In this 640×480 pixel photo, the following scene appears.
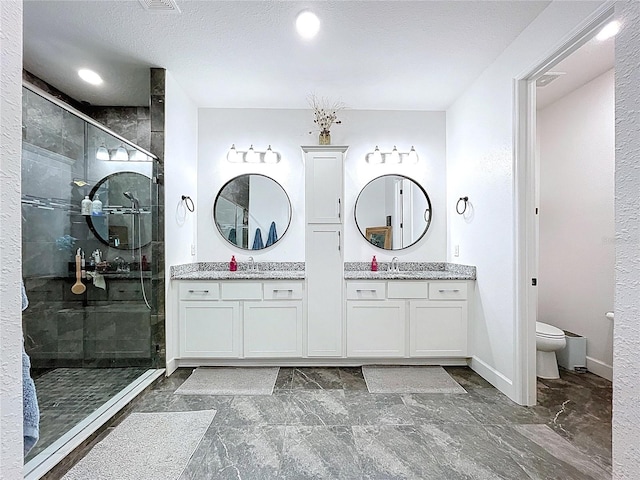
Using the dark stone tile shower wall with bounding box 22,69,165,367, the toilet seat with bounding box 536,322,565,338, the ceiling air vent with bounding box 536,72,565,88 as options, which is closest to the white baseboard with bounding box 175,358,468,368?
the dark stone tile shower wall with bounding box 22,69,165,367

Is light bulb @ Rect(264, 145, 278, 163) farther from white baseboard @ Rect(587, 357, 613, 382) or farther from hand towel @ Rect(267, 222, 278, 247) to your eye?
white baseboard @ Rect(587, 357, 613, 382)

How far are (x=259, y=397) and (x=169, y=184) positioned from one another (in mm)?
1927

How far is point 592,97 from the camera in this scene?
315 cm

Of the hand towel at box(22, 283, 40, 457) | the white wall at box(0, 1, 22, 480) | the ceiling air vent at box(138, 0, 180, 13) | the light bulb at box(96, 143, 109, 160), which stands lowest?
the hand towel at box(22, 283, 40, 457)

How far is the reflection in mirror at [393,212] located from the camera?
12.7 ft

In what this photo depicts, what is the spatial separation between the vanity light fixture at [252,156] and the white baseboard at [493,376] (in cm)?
279

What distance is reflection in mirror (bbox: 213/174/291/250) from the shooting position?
151 inches

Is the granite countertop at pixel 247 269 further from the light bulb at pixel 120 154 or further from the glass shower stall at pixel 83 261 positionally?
the light bulb at pixel 120 154

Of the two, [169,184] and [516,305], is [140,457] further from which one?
[516,305]

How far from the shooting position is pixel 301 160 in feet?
12.6

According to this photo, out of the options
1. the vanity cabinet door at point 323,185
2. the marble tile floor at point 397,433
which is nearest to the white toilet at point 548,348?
the marble tile floor at point 397,433

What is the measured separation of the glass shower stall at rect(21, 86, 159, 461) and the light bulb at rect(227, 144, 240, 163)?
101cm

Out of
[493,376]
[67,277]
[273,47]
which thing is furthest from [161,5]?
[493,376]

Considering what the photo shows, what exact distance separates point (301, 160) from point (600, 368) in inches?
132
